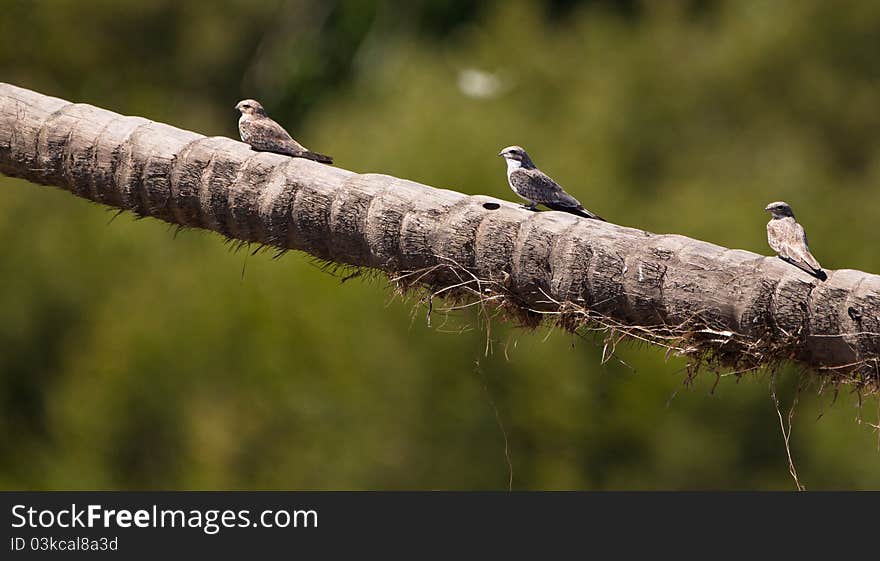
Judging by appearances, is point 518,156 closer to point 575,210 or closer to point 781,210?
point 575,210

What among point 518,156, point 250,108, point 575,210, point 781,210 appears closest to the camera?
point 575,210

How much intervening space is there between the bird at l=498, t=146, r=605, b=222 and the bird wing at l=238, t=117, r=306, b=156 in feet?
3.33

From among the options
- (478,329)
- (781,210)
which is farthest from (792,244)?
(478,329)

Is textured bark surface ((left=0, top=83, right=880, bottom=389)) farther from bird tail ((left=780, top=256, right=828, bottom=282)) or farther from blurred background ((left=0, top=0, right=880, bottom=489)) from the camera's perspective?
blurred background ((left=0, top=0, right=880, bottom=489))

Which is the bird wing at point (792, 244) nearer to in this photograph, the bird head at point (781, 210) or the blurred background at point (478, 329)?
the bird head at point (781, 210)

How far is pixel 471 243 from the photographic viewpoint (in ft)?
17.9

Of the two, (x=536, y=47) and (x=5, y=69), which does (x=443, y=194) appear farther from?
(x=5, y=69)

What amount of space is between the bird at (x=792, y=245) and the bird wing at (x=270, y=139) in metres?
2.20

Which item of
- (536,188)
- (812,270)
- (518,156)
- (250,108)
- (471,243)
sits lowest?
(812,270)

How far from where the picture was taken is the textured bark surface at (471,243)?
4867 millimetres

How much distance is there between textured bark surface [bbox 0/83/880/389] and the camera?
16.0ft

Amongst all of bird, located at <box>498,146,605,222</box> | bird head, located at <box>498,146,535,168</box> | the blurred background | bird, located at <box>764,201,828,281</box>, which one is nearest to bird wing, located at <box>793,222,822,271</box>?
bird, located at <box>764,201,828,281</box>

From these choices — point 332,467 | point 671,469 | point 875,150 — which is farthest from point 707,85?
point 332,467

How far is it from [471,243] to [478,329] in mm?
10551
